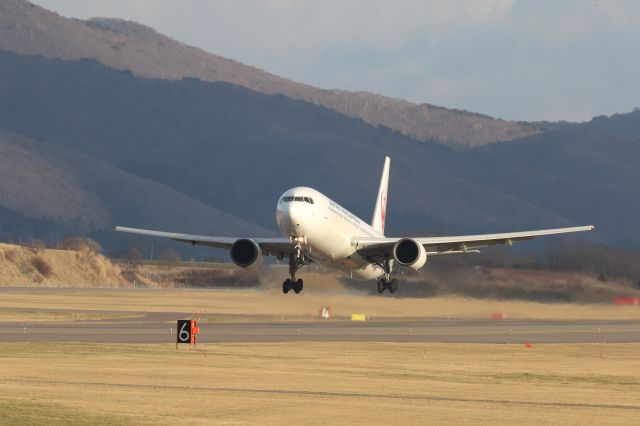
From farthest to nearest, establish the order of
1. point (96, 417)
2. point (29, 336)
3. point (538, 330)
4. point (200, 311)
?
point (200, 311) → point (538, 330) → point (29, 336) → point (96, 417)

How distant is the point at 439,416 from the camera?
35.4 metres

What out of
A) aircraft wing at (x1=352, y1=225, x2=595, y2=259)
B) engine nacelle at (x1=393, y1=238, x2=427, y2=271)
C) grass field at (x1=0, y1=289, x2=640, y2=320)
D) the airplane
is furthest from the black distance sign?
grass field at (x1=0, y1=289, x2=640, y2=320)

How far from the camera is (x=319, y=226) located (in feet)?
203

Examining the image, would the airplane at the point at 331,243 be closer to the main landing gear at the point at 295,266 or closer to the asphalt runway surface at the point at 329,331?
the main landing gear at the point at 295,266

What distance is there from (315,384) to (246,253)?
22.4 meters

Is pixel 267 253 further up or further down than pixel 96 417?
further up

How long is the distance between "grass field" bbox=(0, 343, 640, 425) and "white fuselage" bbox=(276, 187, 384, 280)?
482cm

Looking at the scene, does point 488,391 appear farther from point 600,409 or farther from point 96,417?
point 96,417

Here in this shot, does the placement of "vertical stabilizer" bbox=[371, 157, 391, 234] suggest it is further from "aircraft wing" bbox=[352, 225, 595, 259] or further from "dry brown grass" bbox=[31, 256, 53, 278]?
"dry brown grass" bbox=[31, 256, 53, 278]

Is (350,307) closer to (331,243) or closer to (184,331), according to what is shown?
(331,243)

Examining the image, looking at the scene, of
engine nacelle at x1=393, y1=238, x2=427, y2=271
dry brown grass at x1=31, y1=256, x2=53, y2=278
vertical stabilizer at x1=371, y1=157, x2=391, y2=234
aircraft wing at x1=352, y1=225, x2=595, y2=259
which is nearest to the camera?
aircraft wing at x1=352, y1=225, x2=595, y2=259

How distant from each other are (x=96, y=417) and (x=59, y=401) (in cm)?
378

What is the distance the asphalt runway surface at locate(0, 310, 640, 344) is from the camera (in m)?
69.1

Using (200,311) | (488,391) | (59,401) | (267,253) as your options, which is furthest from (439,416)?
(200,311)
